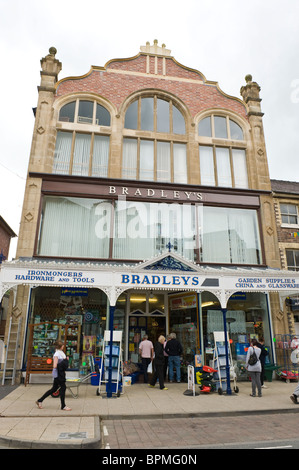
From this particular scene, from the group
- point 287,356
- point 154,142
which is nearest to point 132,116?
point 154,142

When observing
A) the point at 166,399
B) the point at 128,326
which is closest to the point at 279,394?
the point at 166,399

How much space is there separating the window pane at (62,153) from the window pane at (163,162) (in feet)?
14.8

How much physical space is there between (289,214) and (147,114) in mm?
9578

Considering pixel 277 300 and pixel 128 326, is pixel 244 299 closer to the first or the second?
pixel 277 300

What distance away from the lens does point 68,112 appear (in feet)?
54.3

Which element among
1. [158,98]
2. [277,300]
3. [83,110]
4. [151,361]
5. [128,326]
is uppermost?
[158,98]

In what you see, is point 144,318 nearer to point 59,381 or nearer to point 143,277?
A: point 143,277

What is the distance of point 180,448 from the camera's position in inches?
223

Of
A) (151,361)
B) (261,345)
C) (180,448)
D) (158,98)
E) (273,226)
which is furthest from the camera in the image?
(158,98)

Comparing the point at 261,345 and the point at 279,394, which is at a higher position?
the point at 261,345

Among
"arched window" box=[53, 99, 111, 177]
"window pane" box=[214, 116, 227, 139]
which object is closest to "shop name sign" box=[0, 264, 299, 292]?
"arched window" box=[53, 99, 111, 177]

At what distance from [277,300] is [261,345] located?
12.3 feet

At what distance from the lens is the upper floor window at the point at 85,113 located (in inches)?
649

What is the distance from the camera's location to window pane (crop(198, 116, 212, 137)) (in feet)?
57.7
